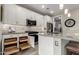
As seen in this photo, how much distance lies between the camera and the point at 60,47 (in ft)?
4.63

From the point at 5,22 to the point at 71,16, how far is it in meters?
1.20

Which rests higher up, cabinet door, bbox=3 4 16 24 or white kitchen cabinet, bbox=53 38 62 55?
cabinet door, bbox=3 4 16 24

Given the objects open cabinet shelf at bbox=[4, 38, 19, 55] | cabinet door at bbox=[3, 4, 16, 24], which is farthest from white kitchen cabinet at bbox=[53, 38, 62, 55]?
cabinet door at bbox=[3, 4, 16, 24]

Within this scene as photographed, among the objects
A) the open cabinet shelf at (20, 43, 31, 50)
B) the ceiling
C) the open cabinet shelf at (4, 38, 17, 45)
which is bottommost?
the open cabinet shelf at (20, 43, 31, 50)

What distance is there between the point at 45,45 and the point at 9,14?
91cm

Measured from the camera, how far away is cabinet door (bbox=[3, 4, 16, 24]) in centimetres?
141

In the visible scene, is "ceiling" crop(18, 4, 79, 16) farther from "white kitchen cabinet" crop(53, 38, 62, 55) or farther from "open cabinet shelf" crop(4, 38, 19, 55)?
"open cabinet shelf" crop(4, 38, 19, 55)

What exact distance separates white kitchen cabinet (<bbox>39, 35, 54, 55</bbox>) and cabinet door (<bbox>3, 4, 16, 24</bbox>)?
662 mm

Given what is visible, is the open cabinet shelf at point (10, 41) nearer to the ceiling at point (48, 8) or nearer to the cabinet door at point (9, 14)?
the cabinet door at point (9, 14)

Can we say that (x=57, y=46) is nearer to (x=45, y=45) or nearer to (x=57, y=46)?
(x=57, y=46)

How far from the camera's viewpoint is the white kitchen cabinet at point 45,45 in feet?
4.91

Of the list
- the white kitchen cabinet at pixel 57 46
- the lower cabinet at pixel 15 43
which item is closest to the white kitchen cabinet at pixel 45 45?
the white kitchen cabinet at pixel 57 46

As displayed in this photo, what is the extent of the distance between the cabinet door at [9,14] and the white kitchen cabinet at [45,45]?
0.66 meters
